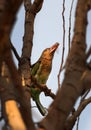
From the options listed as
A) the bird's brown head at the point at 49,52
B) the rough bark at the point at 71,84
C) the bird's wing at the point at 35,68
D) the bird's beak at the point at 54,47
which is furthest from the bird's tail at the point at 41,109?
the rough bark at the point at 71,84

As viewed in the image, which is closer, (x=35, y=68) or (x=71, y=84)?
(x=71, y=84)

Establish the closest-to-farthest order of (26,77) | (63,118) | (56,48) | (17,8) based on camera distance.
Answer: (17,8)
(63,118)
(26,77)
(56,48)

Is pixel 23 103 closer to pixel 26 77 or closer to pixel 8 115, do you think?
pixel 8 115

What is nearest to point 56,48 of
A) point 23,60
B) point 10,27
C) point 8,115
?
point 23,60

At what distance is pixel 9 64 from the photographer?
81 cm

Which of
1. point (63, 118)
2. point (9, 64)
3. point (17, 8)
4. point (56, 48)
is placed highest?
point (17, 8)

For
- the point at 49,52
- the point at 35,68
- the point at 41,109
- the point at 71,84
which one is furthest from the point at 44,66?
the point at 71,84

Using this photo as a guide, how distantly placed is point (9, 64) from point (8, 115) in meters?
0.19

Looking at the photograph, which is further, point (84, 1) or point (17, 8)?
point (84, 1)

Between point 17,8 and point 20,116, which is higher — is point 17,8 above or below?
above

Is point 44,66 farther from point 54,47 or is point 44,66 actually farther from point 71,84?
point 71,84

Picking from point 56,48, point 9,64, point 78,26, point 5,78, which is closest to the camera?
point 9,64

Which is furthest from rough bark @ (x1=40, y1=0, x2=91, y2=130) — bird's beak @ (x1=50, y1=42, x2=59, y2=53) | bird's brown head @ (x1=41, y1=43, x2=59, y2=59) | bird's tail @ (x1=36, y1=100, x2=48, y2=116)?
bird's brown head @ (x1=41, y1=43, x2=59, y2=59)

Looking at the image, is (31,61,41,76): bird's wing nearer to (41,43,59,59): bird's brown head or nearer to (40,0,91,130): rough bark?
(41,43,59,59): bird's brown head
